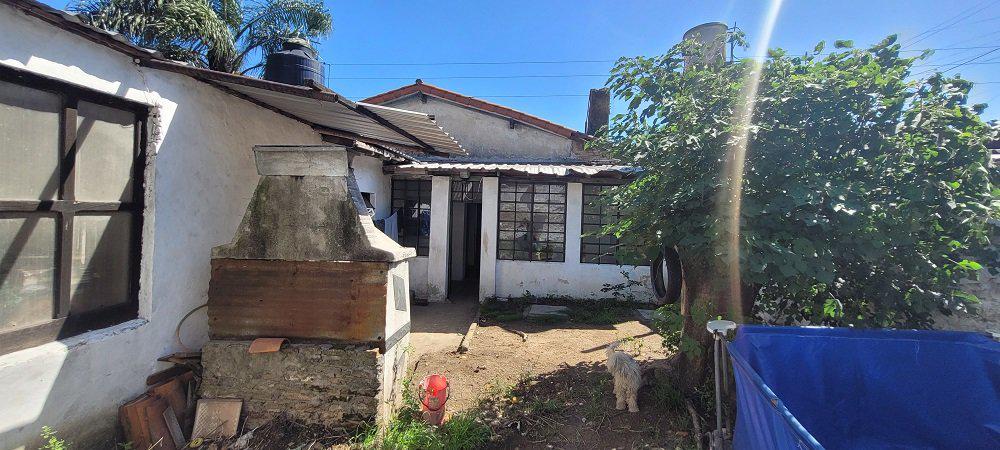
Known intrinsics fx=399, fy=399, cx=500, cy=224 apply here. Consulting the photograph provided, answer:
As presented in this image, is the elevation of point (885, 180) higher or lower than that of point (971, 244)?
higher

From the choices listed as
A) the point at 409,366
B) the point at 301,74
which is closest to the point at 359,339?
the point at 409,366

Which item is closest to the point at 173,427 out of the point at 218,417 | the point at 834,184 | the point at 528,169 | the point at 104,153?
the point at 218,417

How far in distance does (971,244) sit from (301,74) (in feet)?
19.6

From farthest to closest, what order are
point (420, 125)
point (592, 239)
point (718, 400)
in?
point (592, 239)
point (420, 125)
point (718, 400)

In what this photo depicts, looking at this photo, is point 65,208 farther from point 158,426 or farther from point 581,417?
point 581,417

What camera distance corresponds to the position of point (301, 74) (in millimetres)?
4227

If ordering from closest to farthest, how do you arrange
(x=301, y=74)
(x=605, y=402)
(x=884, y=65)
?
(x=884, y=65)
(x=605, y=402)
(x=301, y=74)

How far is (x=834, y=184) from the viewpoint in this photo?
284 cm

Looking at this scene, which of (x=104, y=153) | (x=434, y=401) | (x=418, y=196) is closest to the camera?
(x=104, y=153)

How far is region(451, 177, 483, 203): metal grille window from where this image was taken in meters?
8.84

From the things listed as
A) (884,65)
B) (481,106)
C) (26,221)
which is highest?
(481,106)

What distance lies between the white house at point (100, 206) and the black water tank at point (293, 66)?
2.17 ft

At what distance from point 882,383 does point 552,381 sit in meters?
2.79

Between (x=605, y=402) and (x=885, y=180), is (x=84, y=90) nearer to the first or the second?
(x=605, y=402)
